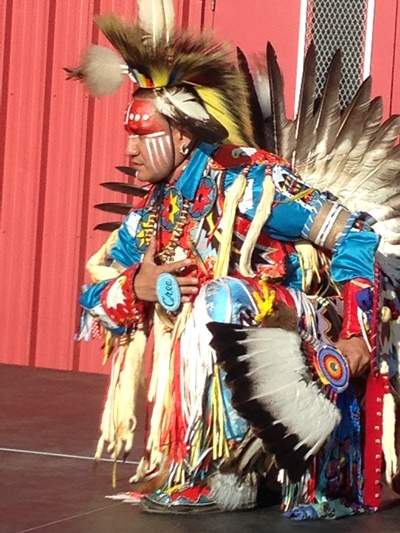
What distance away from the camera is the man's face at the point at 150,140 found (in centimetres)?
404

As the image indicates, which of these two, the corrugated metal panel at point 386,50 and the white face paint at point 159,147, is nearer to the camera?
the white face paint at point 159,147

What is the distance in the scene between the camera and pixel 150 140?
4047 mm

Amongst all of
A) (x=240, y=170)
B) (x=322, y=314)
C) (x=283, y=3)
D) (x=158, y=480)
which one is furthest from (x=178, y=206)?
(x=283, y=3)

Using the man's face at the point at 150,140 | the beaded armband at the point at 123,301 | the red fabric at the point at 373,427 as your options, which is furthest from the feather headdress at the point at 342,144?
the beaded armband at the point at 123,301

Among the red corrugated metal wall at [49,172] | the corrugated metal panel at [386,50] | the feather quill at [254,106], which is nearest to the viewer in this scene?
the feather quill at [254,106]

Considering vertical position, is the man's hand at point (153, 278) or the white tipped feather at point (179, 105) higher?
the white tipped feather at point (179, 105)

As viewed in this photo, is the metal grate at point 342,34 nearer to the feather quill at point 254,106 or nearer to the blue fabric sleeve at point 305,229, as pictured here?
the feather quill at point 254,106

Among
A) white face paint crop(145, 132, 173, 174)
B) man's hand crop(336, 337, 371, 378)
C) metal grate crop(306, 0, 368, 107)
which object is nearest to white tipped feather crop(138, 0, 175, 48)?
white face paint crop(145, 132, 173, 174)

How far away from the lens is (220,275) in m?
3.96

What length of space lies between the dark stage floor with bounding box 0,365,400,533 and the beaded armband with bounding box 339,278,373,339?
0.51 meters

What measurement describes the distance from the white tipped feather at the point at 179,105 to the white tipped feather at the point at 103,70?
0.18 meters

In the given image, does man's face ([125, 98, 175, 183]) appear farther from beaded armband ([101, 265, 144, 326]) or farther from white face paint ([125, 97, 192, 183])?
beaded armband ([101, 265, 144, 326])

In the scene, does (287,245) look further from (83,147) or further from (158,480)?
(83,147)

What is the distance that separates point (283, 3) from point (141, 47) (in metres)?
2.39
